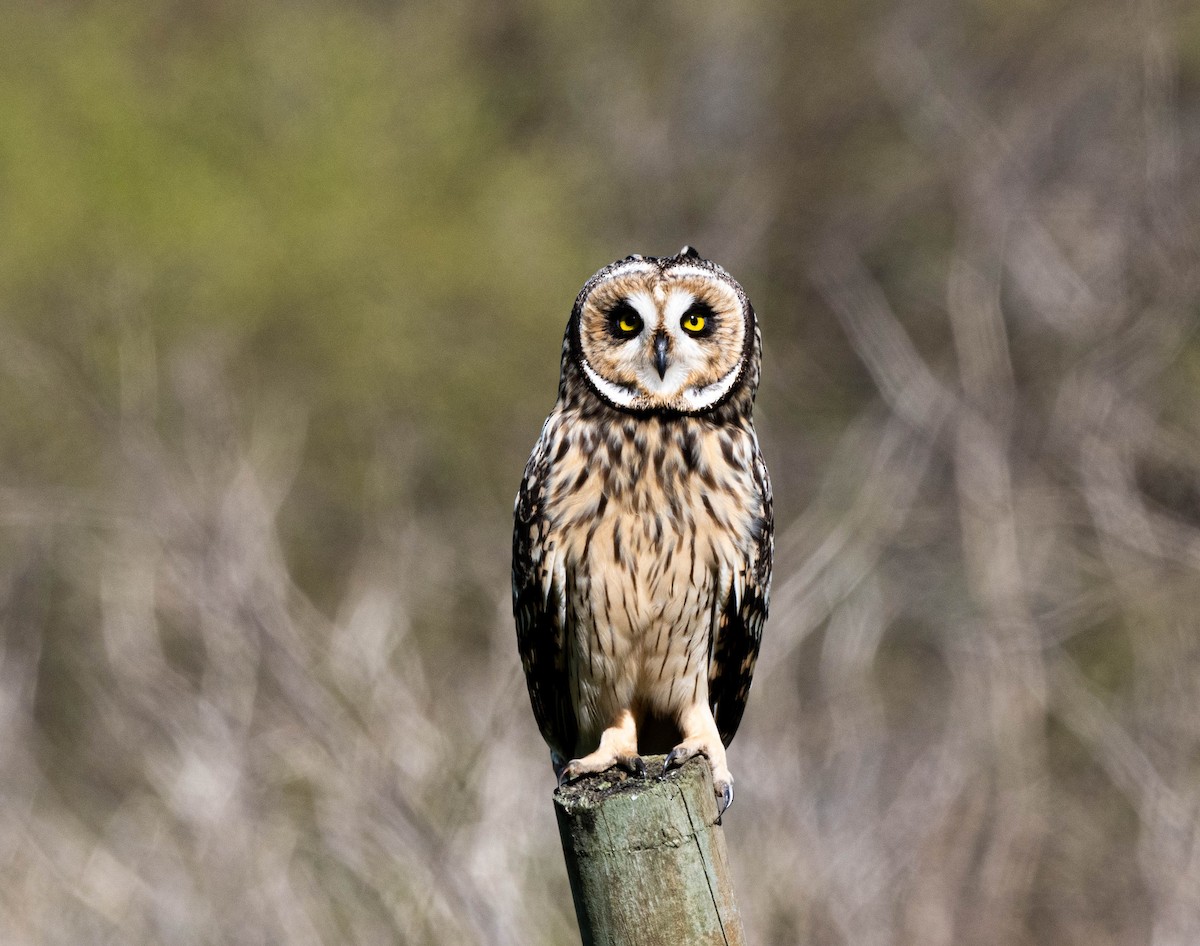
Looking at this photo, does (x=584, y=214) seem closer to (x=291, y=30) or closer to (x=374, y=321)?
(x=374, y=321)

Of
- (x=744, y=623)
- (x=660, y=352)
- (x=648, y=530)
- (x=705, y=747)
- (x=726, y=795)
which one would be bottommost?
(x=726, y=795)

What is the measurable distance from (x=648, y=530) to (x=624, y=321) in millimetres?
438

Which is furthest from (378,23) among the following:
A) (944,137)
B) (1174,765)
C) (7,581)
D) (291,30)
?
(1174,765)

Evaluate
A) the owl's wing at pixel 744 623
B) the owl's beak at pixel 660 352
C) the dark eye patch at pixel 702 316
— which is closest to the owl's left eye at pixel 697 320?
the dark eye patch at pixel 702 316

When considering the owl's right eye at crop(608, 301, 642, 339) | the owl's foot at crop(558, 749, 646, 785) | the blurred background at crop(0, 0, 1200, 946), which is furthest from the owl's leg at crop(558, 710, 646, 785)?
the blurred background at crop(0, 0, 1200, 946)

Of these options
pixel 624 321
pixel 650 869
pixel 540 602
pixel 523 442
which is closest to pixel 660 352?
pixel 624 321

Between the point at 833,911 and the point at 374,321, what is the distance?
9.62 metres

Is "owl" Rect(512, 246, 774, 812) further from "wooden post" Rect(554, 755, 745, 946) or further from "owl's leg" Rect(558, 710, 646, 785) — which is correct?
"wooden post" Rect(554, 755, 745, 946)

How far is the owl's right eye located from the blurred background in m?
1.52

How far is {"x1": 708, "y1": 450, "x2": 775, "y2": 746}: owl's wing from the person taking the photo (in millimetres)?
3520

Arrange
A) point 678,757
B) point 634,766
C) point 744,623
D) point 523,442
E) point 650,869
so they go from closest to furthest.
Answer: point 650,869 → point 634,766 → point 678,757 → point 744,623 → point 523,442

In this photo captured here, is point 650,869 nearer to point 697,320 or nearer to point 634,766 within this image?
point 634,766

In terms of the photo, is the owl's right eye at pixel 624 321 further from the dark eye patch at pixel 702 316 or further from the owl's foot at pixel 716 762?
the owl's foot at pixel 716 762

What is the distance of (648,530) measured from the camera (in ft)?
11.3
